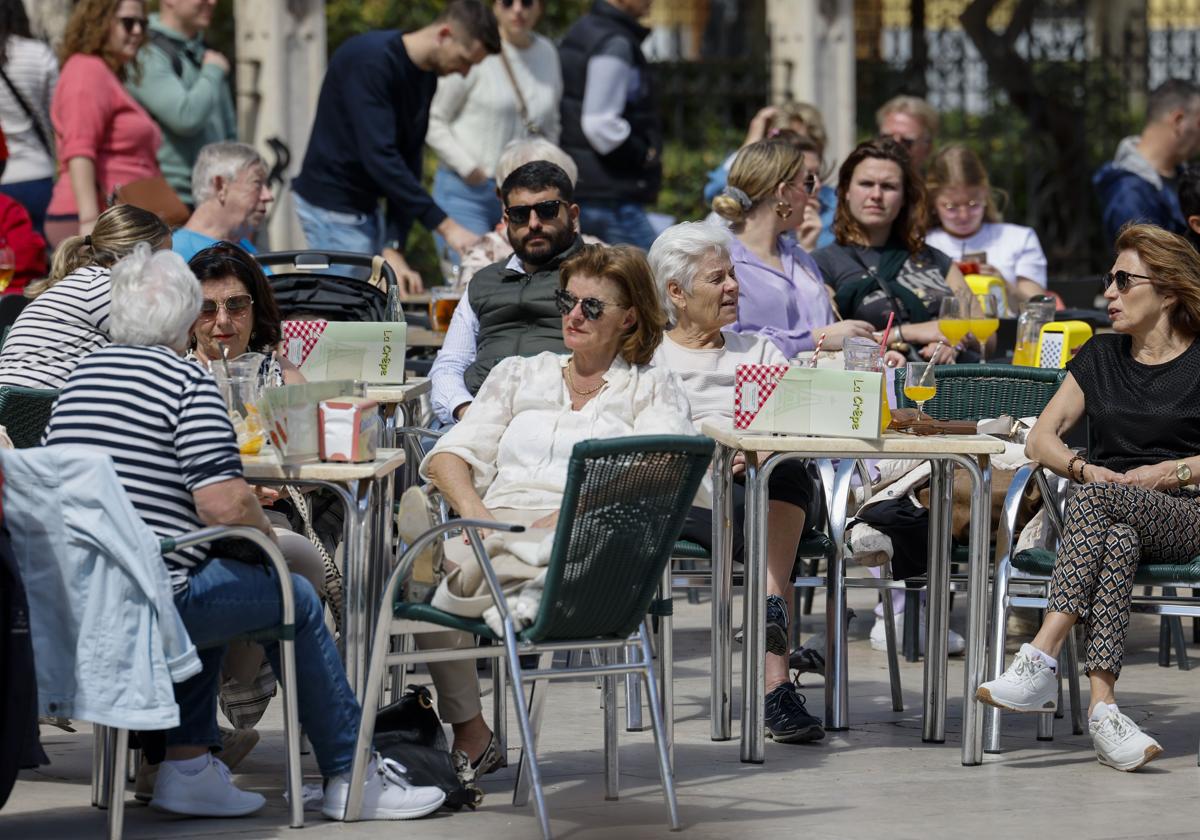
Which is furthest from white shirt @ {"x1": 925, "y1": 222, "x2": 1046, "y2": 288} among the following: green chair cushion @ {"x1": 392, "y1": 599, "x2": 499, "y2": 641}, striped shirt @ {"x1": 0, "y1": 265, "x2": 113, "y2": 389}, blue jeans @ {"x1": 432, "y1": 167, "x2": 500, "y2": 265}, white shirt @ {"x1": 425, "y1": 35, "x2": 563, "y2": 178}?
green chair cushion @ {"x1": 392, "y1": 599, "x2": 499, "y2": 641}

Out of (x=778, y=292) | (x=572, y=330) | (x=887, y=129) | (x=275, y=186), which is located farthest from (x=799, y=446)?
(x=275, y=186)

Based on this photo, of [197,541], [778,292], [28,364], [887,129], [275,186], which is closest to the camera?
[197,541]

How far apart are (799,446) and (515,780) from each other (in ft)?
3.80

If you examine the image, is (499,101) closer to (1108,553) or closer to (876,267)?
(876,267)

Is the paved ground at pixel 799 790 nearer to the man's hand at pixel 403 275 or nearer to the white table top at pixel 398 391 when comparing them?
the white table top at pixel 398 391

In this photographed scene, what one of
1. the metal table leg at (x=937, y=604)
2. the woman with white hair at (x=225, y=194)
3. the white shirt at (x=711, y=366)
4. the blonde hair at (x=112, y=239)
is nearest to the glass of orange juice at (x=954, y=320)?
the white shirt at (x=711, y=366)

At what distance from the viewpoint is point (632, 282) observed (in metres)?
5.93

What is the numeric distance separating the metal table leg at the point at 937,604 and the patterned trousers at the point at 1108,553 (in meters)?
0.36

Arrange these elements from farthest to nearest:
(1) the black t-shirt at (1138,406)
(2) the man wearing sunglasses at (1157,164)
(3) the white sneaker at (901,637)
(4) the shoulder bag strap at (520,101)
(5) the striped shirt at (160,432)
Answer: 1. (4) the shoulder bag strap at (520,101)
2. (2) the man wearing sunglasses at (1157,164)
3. (3) the white sneaker at (901,637)
4. (1) the black t-shirt at (1138,406)
5. (5) the striped shirt at (160,432)

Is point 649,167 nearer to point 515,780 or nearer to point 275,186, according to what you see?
point 275,186

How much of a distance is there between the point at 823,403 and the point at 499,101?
512 cm

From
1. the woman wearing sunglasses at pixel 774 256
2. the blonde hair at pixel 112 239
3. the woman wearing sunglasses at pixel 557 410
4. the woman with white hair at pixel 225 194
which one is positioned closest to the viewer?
the woman wearing sunglasses at pixel 557 410

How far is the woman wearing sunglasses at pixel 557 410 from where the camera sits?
226 inches

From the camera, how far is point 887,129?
10578 mm
